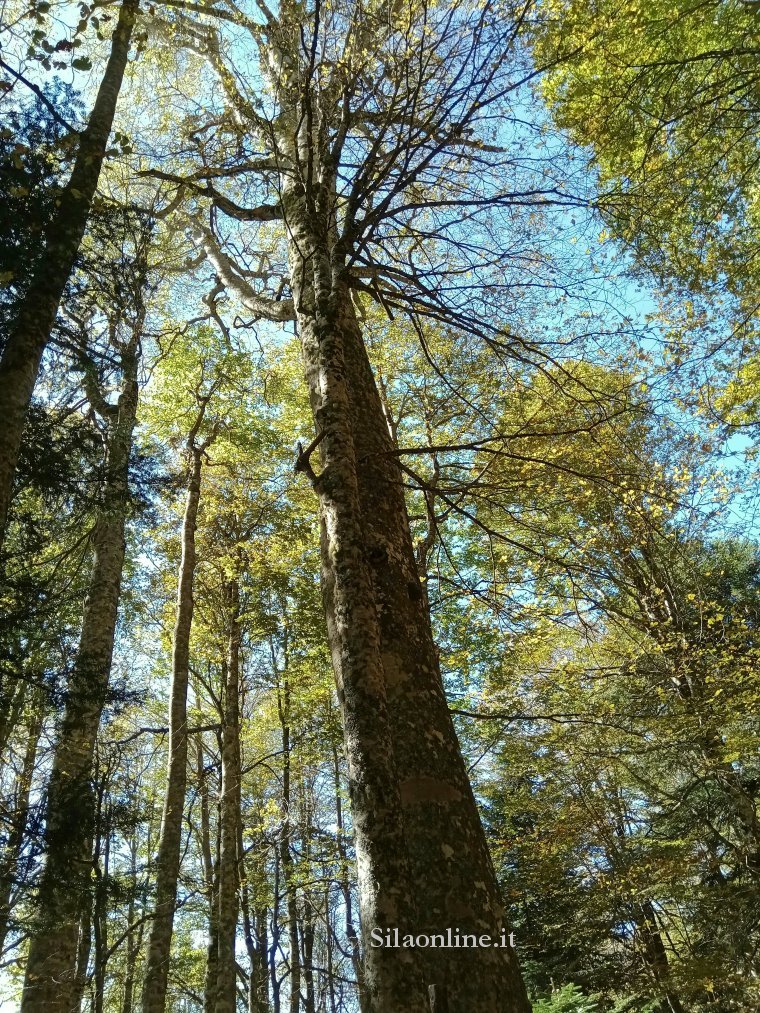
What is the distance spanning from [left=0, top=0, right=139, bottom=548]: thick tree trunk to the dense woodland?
20mm

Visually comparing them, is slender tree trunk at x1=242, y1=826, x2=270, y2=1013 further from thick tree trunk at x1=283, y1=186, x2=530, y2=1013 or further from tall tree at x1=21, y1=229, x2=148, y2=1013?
thick tree trunk at x1=283, y1=186, x2=530, y2=1013

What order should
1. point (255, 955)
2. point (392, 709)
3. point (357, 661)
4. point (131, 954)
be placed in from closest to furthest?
1. point (357, 661)
2. point (392, 709)
3. point (131, 954)
4. point (255, 955)

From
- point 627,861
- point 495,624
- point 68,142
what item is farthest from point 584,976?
point 68,142

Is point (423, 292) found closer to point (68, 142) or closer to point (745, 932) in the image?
point (68, 142)

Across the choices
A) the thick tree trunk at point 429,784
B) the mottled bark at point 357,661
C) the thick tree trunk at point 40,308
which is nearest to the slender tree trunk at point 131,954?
the thick tree trunk at point 429,784

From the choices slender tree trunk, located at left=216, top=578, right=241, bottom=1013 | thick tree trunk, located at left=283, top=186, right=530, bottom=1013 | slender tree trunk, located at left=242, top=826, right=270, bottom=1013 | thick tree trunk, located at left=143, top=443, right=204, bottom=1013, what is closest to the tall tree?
thick tree trunk, located at left=143, top=443, right=204, bottom=1013

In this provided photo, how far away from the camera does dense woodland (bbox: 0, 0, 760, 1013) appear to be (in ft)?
9.56

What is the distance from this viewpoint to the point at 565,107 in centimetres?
564

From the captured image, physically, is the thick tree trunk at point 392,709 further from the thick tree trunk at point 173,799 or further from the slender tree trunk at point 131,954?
the thick tree trunk at point 173,799

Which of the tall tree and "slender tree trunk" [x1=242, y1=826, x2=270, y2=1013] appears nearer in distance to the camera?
the tall tree

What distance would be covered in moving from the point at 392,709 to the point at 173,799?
549cm

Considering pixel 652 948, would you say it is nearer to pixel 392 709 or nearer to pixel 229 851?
pixel 229 851

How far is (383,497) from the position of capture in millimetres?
3197

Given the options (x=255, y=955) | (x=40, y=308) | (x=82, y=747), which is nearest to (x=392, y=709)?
(x=40, y=308)
